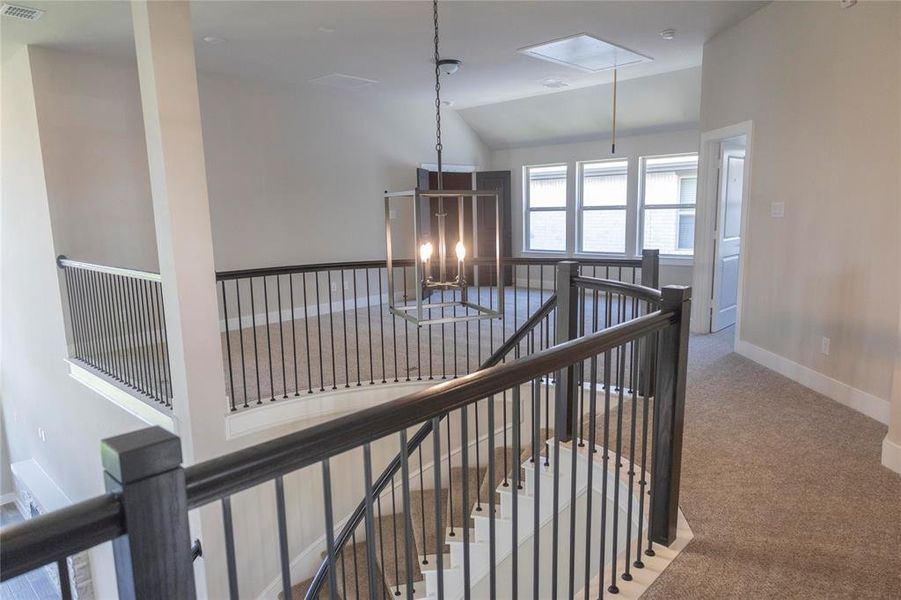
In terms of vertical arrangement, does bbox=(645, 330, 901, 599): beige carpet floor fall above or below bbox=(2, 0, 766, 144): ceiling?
below

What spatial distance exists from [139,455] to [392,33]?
14.3 feet

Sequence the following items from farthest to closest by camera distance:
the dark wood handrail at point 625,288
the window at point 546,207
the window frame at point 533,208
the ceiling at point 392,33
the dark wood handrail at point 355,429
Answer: the window at point 546,207 → the window frame at point 533,208 → the ceiling at point 392,33 → the dark wood handrail at point 625,288 → the dark wood handrail at point 355,429

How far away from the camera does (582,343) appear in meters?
1.55

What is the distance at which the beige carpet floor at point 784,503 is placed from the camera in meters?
1.92

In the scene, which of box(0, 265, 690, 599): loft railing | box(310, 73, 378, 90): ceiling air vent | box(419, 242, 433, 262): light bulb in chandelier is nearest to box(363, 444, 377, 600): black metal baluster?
box(0, 265, 690, 599): loft railing

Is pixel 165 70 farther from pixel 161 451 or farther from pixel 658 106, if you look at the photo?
pixel 658 106

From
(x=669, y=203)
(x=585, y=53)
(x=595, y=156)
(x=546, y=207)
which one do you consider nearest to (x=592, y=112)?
(x=595, y=156)

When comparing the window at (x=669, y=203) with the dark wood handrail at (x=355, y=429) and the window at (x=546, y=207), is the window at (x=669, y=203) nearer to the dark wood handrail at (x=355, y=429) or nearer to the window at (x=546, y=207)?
the window at (x=546, y=207)

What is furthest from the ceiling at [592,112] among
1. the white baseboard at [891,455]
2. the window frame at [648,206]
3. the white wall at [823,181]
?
the white baseboard at [891,455]

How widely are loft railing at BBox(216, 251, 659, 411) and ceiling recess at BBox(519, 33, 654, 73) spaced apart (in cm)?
200

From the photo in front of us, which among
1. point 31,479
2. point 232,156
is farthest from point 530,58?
point 31,479

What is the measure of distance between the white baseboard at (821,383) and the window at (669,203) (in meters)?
3.22

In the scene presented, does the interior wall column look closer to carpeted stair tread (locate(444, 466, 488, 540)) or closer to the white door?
carpeted stair tread (locate(444, 466, 488, 540))

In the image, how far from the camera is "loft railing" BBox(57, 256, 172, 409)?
13.2 ft
